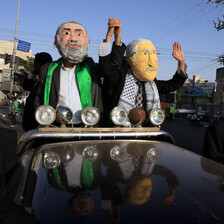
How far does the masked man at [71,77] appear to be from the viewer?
8.20 ft

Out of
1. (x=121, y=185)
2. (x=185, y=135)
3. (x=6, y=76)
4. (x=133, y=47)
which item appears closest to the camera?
(x=121, y=185)

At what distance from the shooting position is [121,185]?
3.91 ft

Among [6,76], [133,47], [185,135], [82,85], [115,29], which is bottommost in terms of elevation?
[185,135]

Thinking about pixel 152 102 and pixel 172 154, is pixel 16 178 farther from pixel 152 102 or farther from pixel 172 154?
→ pixel 152 102

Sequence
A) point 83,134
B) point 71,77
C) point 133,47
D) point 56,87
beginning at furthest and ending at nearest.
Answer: point 133,47
point 71,77
point 56,87
point 83,134

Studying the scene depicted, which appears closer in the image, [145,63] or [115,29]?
[115,29]

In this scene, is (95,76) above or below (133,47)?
below

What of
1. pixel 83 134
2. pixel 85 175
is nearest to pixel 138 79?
pixel 83 134

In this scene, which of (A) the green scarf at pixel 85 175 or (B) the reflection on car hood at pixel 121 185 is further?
(A) the green scarf at pixel 85 175

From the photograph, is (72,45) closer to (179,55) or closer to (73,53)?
(73,53)

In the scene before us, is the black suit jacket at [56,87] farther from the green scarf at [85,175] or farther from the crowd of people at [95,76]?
the green scarf at [85,175]

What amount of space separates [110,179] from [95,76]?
5.20 ft

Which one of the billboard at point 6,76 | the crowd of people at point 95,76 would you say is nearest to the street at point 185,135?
the crowd of people at point 95,76

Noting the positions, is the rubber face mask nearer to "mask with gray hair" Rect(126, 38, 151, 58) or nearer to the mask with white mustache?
"mask with gray hair" Rect(126, 38, 151, 58)
